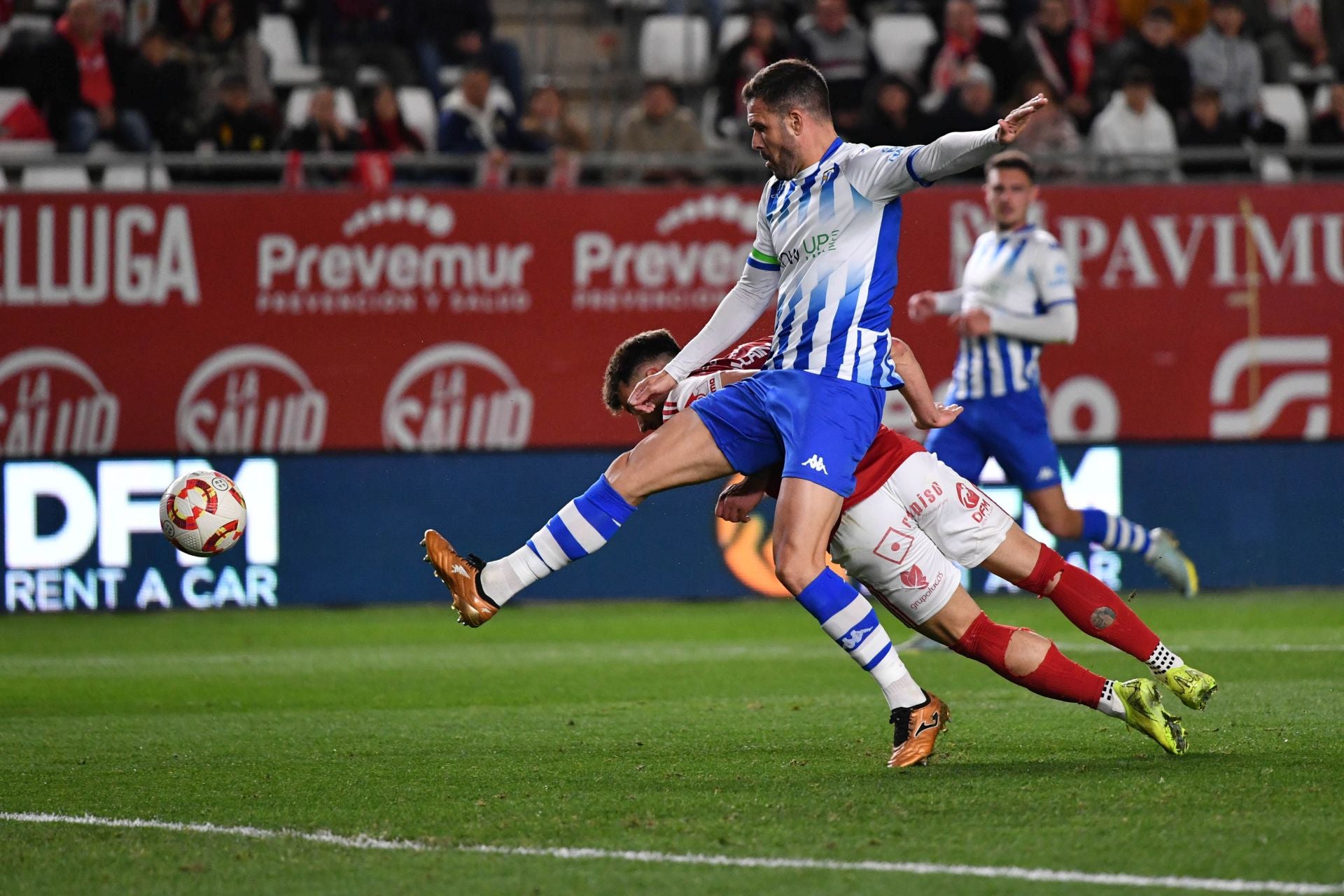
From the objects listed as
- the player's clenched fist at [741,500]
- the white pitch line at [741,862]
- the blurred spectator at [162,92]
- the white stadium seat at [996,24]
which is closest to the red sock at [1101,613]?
the player's clenched fist at [741,500]

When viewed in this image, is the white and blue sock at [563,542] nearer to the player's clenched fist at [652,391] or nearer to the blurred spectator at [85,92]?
the player's clenched fist at [652,391]

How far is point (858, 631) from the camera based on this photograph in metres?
5.53

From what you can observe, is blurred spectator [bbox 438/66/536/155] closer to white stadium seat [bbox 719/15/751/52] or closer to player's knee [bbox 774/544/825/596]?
white stadium seat [bbox 719/15/751/52]

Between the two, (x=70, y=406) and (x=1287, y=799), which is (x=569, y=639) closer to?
(x=70, y=406)

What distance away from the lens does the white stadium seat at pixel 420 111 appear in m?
14.9

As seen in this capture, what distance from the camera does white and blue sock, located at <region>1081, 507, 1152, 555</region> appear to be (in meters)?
9.20

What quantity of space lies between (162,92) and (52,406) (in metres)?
2.63

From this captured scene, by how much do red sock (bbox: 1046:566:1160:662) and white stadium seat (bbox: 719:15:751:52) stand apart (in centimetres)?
1009

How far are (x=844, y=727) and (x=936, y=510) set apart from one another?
1.17 metres

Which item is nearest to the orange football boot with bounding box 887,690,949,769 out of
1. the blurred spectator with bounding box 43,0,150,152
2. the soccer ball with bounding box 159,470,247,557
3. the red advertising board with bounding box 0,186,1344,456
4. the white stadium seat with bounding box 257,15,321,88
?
the soccer ball with bounding box 159,470,247,557

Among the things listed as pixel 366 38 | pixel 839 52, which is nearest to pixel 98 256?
pixel 366 38

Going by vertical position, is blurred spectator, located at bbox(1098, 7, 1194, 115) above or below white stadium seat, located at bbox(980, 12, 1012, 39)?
below

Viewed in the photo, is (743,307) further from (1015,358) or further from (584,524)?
(1015,358)

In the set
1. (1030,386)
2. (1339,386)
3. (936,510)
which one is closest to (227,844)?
(936,510)
